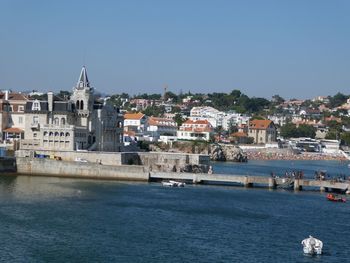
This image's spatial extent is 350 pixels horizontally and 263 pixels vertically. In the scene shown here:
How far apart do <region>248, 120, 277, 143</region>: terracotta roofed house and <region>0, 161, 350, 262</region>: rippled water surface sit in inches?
4108

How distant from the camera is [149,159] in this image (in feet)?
283

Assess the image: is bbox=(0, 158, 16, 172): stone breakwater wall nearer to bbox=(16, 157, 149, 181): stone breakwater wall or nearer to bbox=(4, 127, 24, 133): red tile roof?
bbox=(16, 157, 149, 181): stone breakwater wall

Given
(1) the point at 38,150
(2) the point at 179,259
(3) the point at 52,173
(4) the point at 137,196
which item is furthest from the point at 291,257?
(1) the point at 38,150

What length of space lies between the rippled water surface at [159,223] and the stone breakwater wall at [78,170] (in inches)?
118

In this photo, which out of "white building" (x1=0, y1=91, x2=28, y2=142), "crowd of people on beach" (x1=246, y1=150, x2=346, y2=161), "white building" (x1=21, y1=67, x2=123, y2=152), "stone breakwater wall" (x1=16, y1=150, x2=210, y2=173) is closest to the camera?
"stone breakwater wall" (x1=16, y1=150, x2=210, y2=173)

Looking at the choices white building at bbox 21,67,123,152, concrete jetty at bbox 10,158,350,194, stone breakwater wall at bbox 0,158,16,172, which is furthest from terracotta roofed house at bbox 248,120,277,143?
stone breakwater wall at bbox 0,158,16,172

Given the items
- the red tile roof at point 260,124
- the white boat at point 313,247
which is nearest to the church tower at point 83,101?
the white boat at point 313,247

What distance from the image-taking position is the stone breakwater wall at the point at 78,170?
76.2 meters

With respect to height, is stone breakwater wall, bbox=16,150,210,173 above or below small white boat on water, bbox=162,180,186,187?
above

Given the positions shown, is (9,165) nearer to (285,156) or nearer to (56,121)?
(56,121)

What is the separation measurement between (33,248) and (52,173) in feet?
117

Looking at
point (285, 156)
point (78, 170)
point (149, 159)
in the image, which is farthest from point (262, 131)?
point (78, 170)

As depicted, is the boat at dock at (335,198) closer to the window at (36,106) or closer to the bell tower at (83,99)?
the bell tower at (83,99)

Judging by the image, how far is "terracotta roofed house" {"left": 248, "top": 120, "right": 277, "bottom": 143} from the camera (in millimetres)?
177163
